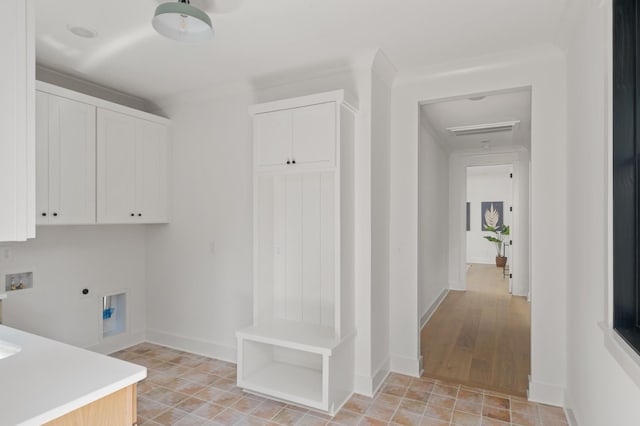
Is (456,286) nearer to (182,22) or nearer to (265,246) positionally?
(265,246)

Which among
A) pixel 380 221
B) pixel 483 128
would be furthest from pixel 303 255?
pixel 483 128

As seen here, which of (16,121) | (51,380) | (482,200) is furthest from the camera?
(482,200)

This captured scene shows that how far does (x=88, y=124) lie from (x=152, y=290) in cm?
181

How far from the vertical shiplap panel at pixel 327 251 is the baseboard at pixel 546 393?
1554 mm

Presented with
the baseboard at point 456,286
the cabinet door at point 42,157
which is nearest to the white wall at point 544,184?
the cabinet door at point 42,157

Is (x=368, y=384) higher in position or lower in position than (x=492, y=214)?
lower

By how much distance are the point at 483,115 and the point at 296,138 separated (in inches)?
109

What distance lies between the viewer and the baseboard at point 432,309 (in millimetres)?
4744

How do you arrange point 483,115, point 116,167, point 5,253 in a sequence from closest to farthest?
point 5,253
point 116,167
point 483,115

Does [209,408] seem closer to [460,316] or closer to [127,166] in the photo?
[127,166]

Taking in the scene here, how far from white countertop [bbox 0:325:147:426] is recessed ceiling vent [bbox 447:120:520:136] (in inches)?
189

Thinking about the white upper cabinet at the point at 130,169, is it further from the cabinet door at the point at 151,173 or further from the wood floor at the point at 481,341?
the wood floor at the point at 481,341

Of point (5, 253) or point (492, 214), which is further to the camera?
point (492, 214)

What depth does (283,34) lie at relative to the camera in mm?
2537
